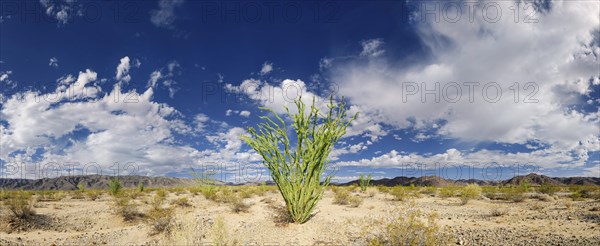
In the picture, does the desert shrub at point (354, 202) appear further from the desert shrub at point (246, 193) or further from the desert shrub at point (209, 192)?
the desert shrub at point (209, 192)

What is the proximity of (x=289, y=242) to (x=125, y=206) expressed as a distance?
7.85 metres

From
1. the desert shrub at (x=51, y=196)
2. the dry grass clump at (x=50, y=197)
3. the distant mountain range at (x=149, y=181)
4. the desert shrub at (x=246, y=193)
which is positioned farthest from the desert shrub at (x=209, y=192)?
the distant mountain range at (x=149, y=181)

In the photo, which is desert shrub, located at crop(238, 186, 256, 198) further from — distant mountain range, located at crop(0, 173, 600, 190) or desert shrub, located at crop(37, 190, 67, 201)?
distant mountain range, located at crop(0, 173, 600, 190)

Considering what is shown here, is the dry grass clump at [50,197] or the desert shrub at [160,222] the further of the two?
the dry grass clump at [50,197]

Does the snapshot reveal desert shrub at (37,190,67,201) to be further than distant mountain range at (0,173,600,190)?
No

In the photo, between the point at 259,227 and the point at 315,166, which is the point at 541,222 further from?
the point at 259,227

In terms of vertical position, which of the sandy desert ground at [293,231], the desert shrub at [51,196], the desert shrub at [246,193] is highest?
the sandy desert ground at [293,231]

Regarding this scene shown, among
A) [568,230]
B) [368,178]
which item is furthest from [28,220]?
[368,178]

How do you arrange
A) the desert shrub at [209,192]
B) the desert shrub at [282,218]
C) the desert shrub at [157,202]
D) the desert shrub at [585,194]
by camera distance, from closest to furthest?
the desert shrub at [282,218] → the desert shrub at [157,202] → the desert shrub at [209,192] → the desert shrub at [585,194]

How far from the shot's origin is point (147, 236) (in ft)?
28.4

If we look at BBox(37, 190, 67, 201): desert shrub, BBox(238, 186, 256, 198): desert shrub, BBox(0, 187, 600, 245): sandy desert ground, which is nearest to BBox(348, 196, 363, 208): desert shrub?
BBox(0, 187, 600, 245): sandy desert ground

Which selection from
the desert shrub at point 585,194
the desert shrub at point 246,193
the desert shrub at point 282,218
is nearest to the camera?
the desert shrub at point 282,218

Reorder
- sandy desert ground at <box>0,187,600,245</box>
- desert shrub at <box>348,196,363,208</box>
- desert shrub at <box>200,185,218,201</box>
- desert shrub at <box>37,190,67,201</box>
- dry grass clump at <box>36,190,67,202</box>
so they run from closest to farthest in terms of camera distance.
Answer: sandy desert ground at <box>0,187,600,245</box> < desert shrub at <box>348,196,363,208</box> < desert shrub at <box>200,185,218,201</box> < dry grass clump at <box>36,190,67,202</box> < desert shrub at <box>37,190,67,201</box>

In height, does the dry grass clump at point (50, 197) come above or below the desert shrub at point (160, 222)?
below
